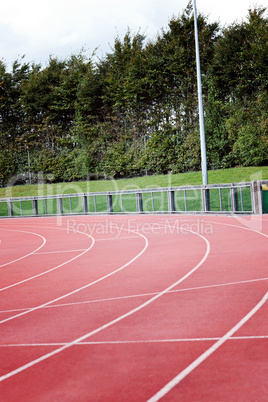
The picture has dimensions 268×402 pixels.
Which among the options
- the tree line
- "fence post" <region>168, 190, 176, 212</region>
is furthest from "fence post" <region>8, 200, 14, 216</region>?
"fence post" <region>168, 190, 176, 212</region>

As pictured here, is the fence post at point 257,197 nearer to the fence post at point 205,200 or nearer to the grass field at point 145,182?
the fence post at point 205,200

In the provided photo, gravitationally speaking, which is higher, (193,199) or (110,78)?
(110,78)

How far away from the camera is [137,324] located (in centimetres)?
535

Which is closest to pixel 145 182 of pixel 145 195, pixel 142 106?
pixel 145 195

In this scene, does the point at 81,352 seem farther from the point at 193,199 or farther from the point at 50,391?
the point at 193,199

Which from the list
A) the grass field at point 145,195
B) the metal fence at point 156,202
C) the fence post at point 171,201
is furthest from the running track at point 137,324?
the fence post at point 171,201

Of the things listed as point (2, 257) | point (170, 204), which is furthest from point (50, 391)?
point (170, 204)

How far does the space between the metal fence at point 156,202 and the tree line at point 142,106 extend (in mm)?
5446

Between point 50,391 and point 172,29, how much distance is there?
3231cm

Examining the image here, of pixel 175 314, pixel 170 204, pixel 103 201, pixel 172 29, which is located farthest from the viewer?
pixel 172 29

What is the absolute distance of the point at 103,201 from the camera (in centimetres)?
2906

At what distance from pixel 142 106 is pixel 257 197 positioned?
59.1 feet

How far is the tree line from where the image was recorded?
29.3 metres

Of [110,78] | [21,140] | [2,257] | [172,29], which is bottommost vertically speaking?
[2,257]
